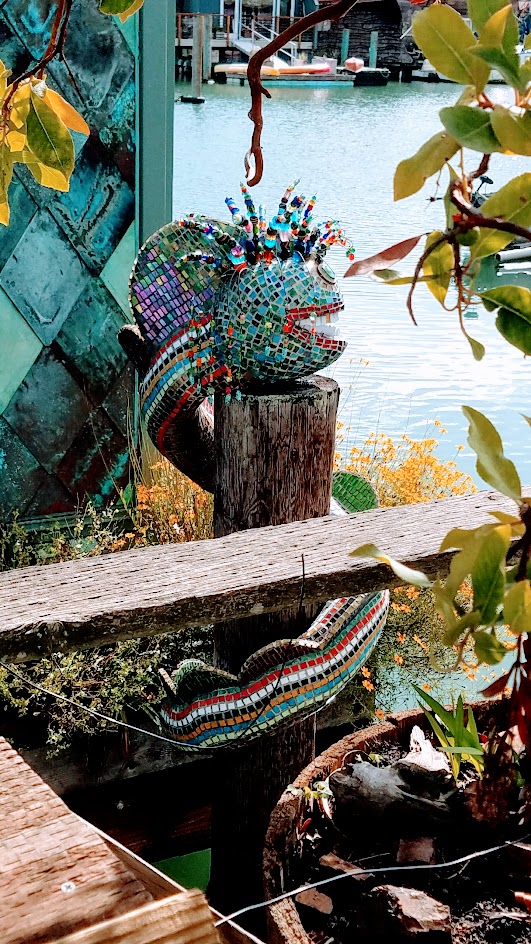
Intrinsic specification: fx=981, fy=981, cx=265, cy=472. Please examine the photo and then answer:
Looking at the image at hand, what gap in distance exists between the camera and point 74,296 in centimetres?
269

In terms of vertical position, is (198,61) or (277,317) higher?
(198,61)

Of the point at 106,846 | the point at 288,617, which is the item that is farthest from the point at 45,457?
the point at 106,846

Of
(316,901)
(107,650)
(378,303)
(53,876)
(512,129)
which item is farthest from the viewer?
(378,303)

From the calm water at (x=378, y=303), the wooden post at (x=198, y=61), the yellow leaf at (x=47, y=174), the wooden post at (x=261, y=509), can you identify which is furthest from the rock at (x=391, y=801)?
the wooden post at (x=198, y=61)

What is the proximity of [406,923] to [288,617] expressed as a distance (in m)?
0.55

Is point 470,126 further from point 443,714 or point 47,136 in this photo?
point 443,714

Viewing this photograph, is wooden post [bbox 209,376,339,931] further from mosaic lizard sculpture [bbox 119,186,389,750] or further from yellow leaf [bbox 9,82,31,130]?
yellow leaf [bbox 9,82,31,130]

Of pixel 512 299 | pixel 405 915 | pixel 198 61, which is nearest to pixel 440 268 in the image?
pixel 512 299

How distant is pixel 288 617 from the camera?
159 centimetres

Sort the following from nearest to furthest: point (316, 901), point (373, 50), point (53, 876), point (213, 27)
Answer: point (53, 876)
point (316, 901)
point (373, 50)
point (213, 27)

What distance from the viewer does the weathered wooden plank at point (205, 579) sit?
96 cm

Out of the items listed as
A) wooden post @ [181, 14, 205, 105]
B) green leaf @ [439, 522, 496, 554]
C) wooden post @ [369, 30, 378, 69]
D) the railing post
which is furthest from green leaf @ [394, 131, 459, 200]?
wooden post @ [369, 30, 378, 69]

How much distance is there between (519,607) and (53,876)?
23 centimetres

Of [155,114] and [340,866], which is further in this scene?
[155,114]
